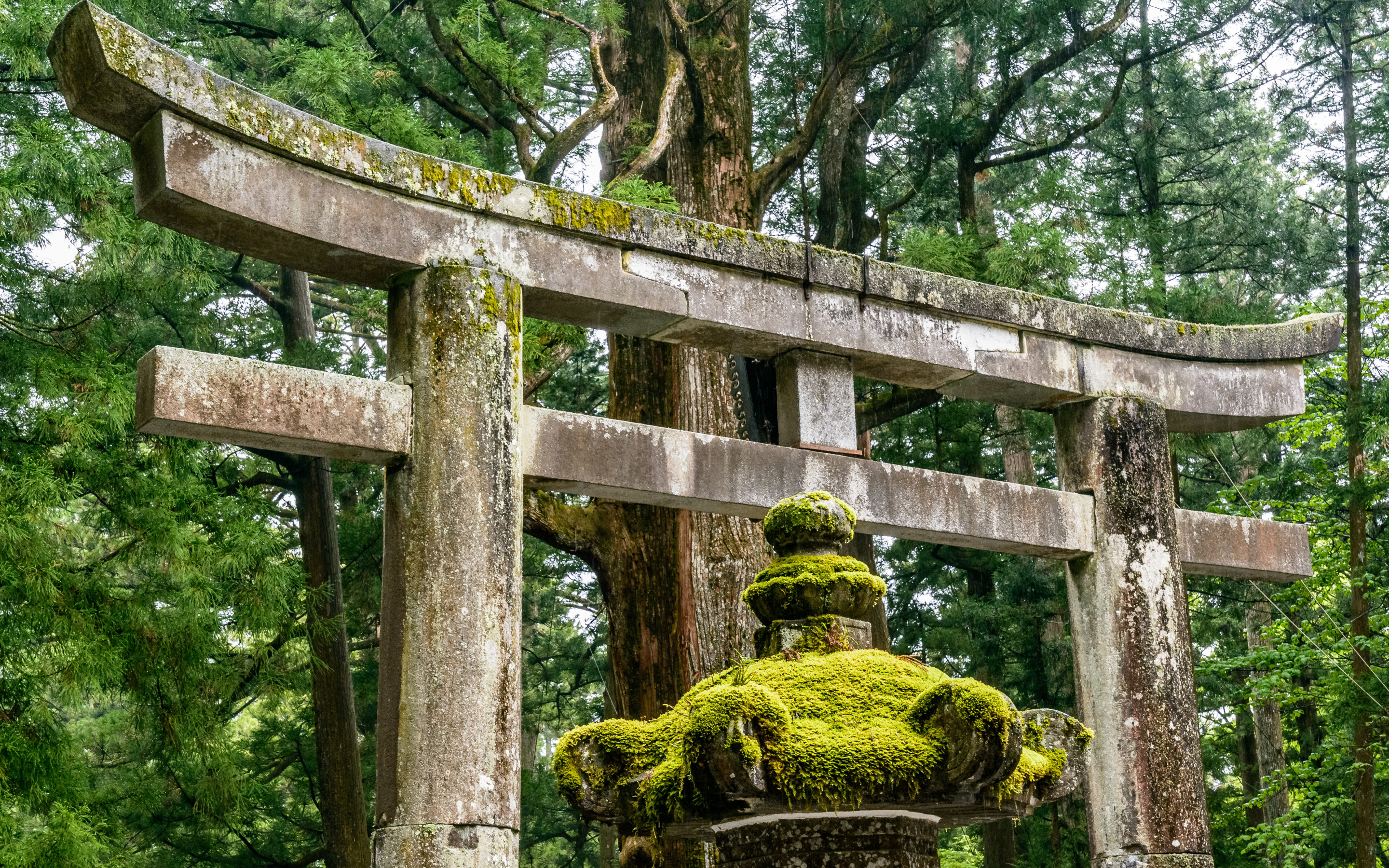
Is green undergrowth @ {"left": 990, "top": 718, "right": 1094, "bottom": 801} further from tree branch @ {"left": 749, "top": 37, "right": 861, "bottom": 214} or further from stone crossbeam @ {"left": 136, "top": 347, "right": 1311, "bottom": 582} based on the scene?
tree branch @ {"left": 749, "top": 37, "right": 861, "bottom": 214}

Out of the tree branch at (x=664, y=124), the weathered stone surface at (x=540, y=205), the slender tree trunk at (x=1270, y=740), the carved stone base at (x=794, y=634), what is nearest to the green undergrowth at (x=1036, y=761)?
the carved stone base at (x=794, y=634)

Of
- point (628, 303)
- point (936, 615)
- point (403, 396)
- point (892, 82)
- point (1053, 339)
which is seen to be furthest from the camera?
point (936, 615)

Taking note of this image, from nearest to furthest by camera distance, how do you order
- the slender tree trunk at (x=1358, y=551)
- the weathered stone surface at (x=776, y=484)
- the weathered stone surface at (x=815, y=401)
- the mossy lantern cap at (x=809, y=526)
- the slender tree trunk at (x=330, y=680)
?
1. the mossy lantern cap at (x=809, y=526)
2. the weathered stone surface at (x=776, y=484)
3. the weathered stone surface at (x=815, y=401)
4. the slender tree trunk at (x=1358, y=551)
5. the slender tree trunk at (x=330, y=680)

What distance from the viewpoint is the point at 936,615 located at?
14.5 m

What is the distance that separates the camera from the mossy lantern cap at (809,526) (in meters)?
3.26

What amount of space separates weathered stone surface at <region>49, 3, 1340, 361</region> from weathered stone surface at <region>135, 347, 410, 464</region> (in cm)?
78

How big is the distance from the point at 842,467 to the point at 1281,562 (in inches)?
100

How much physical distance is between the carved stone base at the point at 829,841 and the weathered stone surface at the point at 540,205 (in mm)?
2893

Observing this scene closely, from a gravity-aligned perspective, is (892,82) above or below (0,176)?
above

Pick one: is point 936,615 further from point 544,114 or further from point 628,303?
point 628,303

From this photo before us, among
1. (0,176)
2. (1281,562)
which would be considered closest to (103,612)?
(0,176)

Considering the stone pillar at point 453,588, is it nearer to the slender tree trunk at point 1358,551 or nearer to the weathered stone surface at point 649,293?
the weathered stone surface at point 649,293

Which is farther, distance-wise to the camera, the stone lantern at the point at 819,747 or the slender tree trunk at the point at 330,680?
the slender tree trunk at the point at 330,680

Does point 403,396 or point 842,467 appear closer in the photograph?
point 403,396
